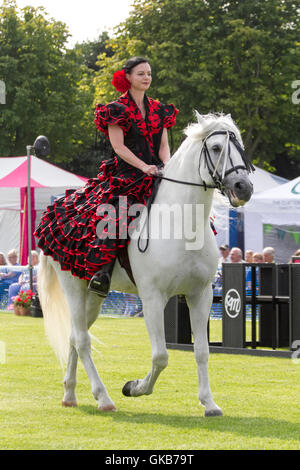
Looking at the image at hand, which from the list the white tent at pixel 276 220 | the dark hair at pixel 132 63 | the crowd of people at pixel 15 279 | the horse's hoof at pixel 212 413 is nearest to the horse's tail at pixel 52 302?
the horse's hoof at pixel 212 413

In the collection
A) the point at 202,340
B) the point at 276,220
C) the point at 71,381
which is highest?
the point at 276,220

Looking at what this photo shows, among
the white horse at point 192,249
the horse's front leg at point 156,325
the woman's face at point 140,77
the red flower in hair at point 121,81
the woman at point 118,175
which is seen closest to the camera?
the white horse at point 192,249

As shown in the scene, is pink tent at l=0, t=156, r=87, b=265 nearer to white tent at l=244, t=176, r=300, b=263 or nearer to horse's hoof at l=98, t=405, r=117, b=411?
white tent at l=244, t=176, r=300, b=263

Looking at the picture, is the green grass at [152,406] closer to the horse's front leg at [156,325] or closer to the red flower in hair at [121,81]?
the horse's front leg at [156,325]

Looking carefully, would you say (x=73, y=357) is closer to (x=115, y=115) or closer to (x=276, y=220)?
(x=115, y=115)

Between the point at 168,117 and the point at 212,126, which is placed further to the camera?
the point at 168,117

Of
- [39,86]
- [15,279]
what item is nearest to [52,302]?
[15,279]

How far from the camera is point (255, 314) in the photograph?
12953 mm

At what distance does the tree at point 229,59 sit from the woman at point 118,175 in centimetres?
→ 2786

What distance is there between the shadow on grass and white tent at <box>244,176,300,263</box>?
1486 centimetres

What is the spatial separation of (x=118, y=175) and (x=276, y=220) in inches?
673

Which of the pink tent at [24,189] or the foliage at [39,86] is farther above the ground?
the foliage at [39,86]

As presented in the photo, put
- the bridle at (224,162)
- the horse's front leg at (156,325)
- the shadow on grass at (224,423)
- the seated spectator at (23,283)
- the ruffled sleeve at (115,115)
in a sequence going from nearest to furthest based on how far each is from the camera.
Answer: the shadow on grass at (224,423) < the bridle at (224,162) < the horse's front leg at (156,325) < the ruffled sleeve at (115,115) < the seated spectator at (23,283)

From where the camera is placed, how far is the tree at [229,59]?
120 feet
